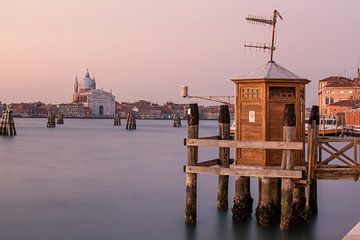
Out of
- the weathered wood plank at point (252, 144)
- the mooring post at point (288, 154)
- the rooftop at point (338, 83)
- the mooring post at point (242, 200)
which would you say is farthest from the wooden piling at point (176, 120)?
the mooring post at point (288, 154)

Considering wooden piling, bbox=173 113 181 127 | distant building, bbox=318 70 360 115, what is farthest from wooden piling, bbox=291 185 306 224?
wooden piling, bbox=173 113 181 127

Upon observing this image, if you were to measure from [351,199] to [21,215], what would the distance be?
45.9ft

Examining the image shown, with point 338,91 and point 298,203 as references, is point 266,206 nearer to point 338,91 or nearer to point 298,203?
point 298,203

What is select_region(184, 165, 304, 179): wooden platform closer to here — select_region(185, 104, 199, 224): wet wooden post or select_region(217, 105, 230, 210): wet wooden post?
select_region(185, 104, 199, 224): wet wooden post

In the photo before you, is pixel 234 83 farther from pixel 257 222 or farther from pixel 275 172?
pixel 257 222

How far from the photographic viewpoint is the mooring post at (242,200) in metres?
16.0

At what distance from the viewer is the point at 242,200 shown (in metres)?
16.4

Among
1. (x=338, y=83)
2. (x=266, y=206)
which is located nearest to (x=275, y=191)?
(x=266, y=206)

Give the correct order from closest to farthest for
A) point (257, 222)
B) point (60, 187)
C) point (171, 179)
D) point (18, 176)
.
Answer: point (257, 222), point (60, 187), point (171, 179), point (18, 176)

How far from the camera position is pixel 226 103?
17359 millimetres

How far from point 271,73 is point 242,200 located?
395 cm

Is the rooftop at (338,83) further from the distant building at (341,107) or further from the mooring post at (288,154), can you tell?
the mooring post at (288,154)

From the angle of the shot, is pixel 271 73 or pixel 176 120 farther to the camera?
pixel 176 120

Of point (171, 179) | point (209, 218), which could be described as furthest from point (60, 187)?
point (209, 218)
